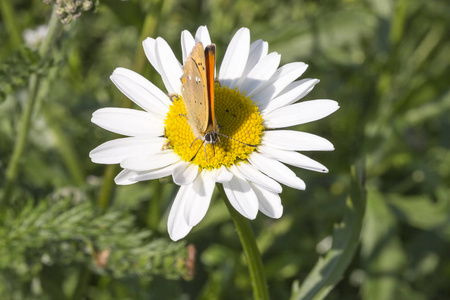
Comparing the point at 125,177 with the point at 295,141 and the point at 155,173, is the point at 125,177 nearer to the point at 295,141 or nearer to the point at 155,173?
the point at 155,173

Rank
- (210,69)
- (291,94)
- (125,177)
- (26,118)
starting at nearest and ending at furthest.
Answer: (210,69)
(125,177)
(291,94)
(26,118)

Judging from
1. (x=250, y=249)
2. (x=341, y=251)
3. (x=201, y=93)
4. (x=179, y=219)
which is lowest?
(x=341, y=251)

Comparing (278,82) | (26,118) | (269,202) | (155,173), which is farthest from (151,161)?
(26,118)

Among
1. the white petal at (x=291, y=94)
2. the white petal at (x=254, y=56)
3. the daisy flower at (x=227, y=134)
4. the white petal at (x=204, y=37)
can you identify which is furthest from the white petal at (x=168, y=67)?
the white petal at (x=291, y=94)

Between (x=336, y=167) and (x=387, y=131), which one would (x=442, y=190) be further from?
(x=336, y=167)

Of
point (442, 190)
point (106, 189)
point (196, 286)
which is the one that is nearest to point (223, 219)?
point (196, 286)

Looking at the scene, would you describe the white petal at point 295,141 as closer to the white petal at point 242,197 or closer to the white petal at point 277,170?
the white petal at point 277,170
